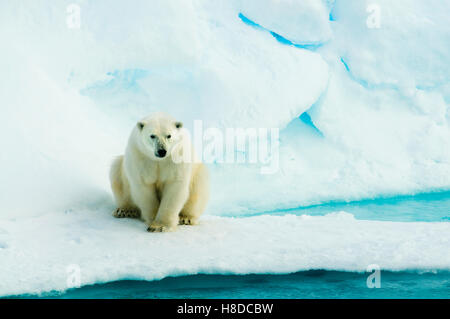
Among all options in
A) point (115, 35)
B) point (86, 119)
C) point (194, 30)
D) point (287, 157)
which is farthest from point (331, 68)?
point (86, 119)

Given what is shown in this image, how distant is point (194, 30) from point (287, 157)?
7.01 feet

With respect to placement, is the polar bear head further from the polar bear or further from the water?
the water

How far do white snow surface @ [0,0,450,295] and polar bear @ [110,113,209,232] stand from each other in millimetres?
204

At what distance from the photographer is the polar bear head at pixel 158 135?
330 cm

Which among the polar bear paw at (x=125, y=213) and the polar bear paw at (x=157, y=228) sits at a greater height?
the polar bear paw at (x=125, y=213)

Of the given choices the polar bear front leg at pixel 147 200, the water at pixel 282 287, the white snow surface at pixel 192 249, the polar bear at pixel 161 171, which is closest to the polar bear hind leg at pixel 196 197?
the polar bear at pixel 161 171

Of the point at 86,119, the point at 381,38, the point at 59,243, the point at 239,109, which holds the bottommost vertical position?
the point at 59,243

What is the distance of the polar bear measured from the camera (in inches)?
134

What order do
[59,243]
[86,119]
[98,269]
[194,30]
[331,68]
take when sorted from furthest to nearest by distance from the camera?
[331,68]
[194,30]
[86,119]
[59,243]
[98,269]

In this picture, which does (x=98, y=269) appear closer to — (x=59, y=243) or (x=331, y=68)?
(x=59, y=243)

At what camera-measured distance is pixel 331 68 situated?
796 centimetres

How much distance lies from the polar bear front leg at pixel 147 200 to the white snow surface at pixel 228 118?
0.66 ft

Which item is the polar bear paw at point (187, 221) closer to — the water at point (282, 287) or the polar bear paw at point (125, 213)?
the polar bear paw at point (125, 213)

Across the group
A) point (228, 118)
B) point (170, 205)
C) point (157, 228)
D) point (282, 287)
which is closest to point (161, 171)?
point (170, 205)
